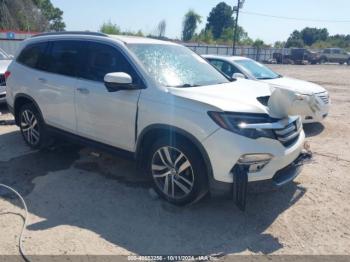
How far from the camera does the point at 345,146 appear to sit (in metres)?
6.66

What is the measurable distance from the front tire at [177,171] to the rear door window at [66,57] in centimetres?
174

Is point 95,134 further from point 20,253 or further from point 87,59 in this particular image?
point 20,253

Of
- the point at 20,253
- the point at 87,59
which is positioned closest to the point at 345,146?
the point at 87,59

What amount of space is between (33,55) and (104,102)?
6.76 ft

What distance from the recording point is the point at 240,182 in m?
3.52

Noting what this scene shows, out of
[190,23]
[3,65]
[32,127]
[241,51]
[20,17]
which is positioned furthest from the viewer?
[190,23]

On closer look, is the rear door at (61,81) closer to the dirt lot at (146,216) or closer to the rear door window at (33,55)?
the rear door window at (33,55)

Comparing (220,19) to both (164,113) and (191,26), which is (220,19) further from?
(164,113)

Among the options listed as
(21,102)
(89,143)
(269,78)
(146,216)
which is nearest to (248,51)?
(269,78)

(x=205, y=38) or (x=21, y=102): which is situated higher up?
(x=205, y=38)

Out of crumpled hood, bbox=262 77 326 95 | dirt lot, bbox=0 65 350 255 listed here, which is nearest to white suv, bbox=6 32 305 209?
dirt lot, bbox=0 65 350 255

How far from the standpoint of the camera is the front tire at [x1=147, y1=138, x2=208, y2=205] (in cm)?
375

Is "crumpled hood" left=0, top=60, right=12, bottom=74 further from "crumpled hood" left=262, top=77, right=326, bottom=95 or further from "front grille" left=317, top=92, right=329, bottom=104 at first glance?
"front grille" left=317, top=92, right=329, bottom=104

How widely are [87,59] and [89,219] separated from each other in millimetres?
2162
